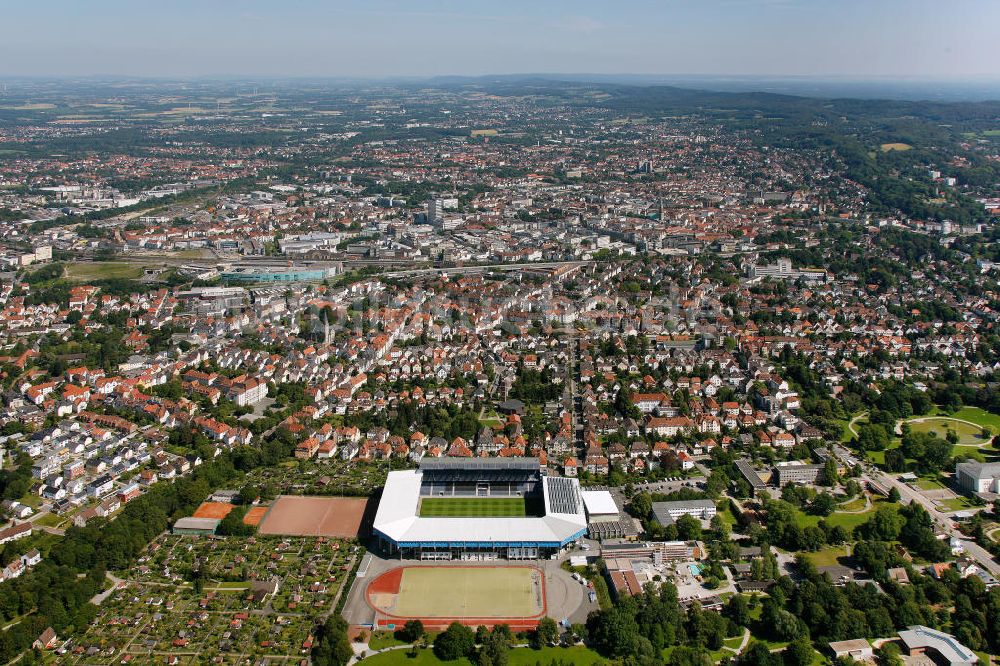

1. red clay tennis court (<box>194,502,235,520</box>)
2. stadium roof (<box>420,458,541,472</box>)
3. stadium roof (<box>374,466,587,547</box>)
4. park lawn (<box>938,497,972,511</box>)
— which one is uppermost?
stadium roof (<box>420,458,541,472</box>)

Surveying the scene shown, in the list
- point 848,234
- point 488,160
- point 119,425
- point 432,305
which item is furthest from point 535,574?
point 488,160

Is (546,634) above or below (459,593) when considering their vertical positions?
above

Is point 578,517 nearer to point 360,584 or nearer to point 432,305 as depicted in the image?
point 360,584

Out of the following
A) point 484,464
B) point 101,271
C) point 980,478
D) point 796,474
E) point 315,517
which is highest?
point 101,271

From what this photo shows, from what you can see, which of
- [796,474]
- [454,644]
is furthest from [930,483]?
[454,644]

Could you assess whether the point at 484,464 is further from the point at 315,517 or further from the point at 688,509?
the point at 688,509

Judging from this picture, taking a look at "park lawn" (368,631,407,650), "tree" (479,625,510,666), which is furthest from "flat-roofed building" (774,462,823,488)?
"park lawn" (368,631,407,650)

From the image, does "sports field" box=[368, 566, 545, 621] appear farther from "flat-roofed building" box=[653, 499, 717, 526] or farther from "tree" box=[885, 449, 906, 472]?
"tree" box=[885, 449, 906, 472]

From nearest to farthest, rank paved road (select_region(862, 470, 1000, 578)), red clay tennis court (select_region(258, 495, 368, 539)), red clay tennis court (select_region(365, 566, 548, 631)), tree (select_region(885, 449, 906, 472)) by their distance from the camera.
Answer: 1. red clay tennis court (select_region(365, 566, 548, 631))
2. paved road (select_region(862, 470, 1000, 578))
3. red clay tennis court (select_region(258, 495, 368, 539))
4. tree (select_region(885, 449, 906, 472))
